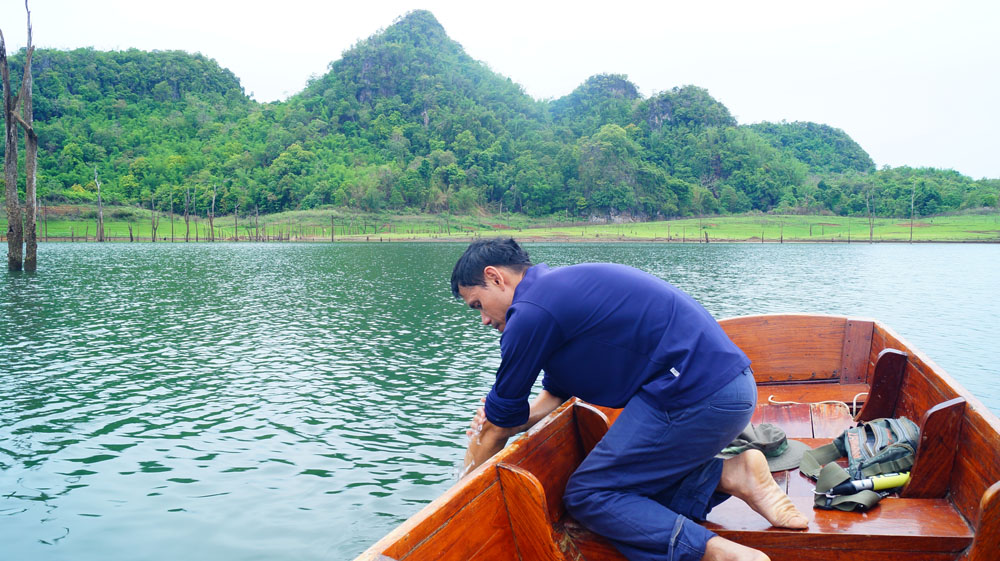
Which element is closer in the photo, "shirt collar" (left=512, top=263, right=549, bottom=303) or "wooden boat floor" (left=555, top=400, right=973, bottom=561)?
"shirt collar" (left=512, top=263, right=549, bottom=303)

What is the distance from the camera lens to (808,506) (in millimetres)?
3891

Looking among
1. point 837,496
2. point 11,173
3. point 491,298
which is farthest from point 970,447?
point 11,173

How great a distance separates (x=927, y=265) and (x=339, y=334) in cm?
4304

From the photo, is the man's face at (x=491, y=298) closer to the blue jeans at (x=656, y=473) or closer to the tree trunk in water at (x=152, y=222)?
the blue jeans at (x=656, y=473)

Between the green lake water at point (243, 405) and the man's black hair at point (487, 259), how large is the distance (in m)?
3.62

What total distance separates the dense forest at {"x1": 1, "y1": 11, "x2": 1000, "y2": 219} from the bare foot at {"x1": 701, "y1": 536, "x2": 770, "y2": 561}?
312ft

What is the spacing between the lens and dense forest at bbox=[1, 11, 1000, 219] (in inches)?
4082

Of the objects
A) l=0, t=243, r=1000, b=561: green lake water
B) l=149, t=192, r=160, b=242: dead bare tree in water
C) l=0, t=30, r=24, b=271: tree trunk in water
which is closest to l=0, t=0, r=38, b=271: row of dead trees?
l=0, t=30, r=24, b=271: tree trunk in water

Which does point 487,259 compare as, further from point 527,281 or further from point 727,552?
point 727,552

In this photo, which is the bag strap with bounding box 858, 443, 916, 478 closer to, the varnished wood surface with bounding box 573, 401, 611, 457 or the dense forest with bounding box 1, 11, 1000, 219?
the varnished wood surface with bounding box 573, 401, 611, 457

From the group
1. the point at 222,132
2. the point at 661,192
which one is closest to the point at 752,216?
the point at 661,192

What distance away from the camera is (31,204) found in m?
26.7

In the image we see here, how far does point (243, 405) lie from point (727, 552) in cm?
883

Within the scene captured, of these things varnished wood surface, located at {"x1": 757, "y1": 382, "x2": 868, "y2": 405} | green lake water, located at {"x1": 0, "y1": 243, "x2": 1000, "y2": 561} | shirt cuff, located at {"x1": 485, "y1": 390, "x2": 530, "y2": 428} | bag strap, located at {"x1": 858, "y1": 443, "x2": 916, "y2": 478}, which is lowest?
green lake water, located at {"x1": 0, "y1": 243, "x2": 1000, "y2": 561}
